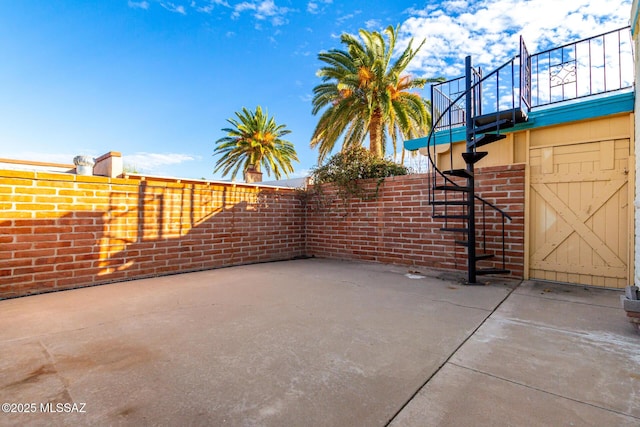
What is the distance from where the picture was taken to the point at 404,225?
5645mm

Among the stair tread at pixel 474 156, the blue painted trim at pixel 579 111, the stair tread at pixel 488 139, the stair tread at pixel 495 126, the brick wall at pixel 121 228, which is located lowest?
the brick wall at pixel 121 228

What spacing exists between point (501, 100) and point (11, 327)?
Result: 6.46m

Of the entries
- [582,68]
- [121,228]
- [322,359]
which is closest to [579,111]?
[582,68]

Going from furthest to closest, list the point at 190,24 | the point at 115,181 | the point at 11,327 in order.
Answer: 1. the point at 190,24
2. the point at 115,181
3. the point at 11,327

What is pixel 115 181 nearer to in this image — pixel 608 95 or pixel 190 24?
pixel 190 24

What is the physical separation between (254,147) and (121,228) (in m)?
10.4

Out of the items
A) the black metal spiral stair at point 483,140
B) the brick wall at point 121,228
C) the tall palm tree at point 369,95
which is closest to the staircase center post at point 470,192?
the black metal spiral stair at point 483,140

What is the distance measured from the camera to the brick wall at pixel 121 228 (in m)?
3.68

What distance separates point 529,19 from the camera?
4.72m

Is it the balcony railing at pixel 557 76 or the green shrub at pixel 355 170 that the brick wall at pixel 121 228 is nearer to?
the green shrub at pixel 355 170

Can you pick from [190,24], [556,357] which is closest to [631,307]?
[556,357]

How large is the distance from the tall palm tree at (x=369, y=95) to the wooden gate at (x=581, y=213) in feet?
16.6

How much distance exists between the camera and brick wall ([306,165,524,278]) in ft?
14.8

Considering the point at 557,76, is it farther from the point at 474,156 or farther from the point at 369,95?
the point at 369,95
